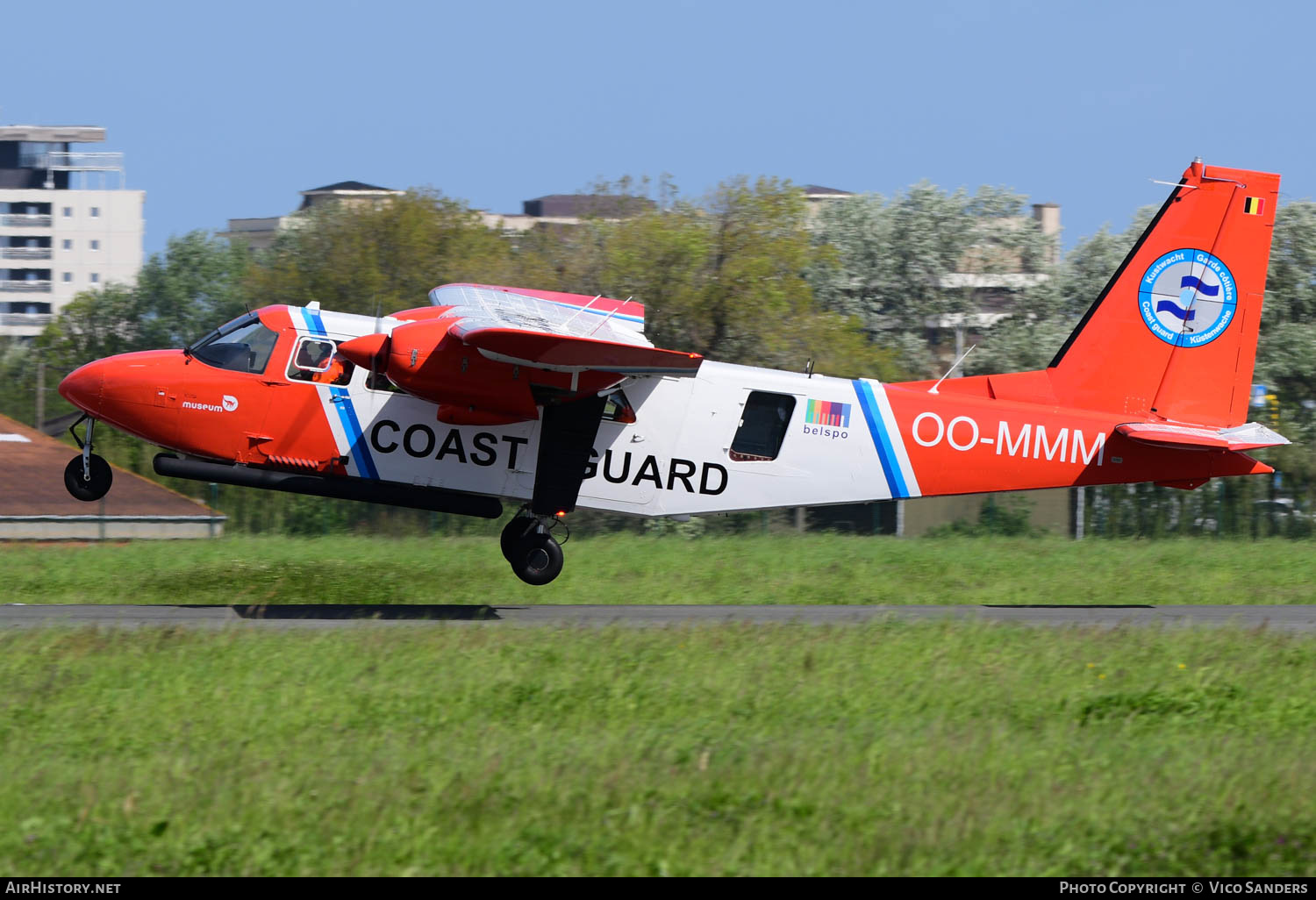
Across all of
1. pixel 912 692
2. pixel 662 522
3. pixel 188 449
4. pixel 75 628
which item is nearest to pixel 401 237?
pixel 662 522

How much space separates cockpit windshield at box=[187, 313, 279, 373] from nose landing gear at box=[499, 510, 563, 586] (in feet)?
12.3

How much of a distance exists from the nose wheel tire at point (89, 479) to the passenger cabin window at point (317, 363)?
106 inches

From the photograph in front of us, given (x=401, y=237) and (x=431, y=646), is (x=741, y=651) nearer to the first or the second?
(x=431, y=646)

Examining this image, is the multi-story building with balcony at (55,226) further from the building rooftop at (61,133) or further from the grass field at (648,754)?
the grass field at (648,754)

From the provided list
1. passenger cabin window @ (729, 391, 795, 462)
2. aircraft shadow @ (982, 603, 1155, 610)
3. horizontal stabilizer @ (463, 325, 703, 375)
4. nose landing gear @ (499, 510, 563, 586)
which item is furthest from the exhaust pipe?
aircraft shadow @ (982, 603, 1155, 610)

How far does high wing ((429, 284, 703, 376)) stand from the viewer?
14.2m

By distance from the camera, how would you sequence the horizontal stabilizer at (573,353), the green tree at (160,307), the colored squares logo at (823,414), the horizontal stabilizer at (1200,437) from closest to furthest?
the horizontal stabilizer at (573,353), the horizontal stabilizer at (1200,437), the colored squares logo at (823,414), the green tree at (160,307)

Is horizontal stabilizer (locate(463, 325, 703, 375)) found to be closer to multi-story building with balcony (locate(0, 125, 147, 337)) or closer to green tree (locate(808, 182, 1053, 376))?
green tree (locate(808, 182, 1053, 376))

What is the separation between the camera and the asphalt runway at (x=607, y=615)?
48.2 ft

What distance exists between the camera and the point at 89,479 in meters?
16.1

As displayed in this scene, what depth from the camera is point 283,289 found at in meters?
36.7

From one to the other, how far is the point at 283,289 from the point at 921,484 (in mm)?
24534

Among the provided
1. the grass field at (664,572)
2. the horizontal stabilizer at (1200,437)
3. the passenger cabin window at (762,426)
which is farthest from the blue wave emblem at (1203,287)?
the passenger cabin window at (762,426)

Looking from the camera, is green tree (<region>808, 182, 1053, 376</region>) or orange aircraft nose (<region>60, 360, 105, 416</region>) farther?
green tree (<region>808, 182, 1053, 376</region>)
